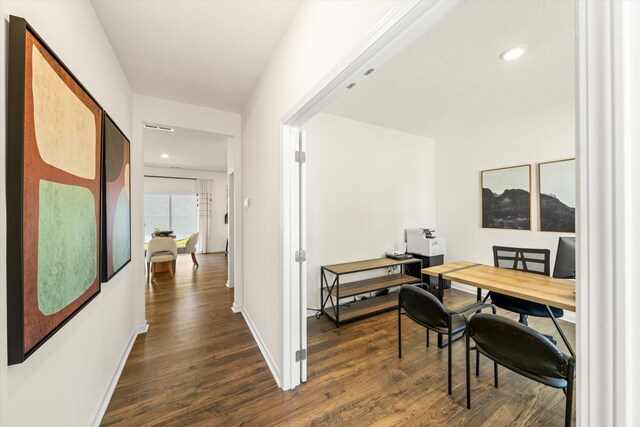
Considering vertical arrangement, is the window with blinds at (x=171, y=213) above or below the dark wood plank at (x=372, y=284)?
above

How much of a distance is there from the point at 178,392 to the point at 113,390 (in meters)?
0.48

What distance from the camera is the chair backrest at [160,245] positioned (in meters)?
4.79

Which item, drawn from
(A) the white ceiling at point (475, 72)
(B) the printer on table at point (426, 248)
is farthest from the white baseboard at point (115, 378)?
(B) the printer on table at point (426, 248)

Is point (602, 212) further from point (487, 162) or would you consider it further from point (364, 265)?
point (487, 162)

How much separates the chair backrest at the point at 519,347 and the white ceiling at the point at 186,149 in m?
3.50

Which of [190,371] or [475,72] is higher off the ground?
[475,72]

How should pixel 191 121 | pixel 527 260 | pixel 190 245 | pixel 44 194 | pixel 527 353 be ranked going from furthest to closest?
pixel 190 245
pixel 191 121
pixel 527 260
pixel 527 353
pixel 44 194

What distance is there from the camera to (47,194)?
100 centimetres

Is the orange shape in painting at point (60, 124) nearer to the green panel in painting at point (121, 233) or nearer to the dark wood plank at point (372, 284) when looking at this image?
the green panel in painting at point (121, 233)

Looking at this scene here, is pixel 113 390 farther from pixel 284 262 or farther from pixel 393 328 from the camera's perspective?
pixel 393 328

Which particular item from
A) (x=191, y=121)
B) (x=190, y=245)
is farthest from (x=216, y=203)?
(x=191, y=121)

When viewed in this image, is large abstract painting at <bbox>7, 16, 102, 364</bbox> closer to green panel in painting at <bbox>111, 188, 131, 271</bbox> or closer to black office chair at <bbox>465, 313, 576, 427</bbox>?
green panel in painting at <bbox>111, 188, 131, 271</bbox>

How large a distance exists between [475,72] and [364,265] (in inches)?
96.4

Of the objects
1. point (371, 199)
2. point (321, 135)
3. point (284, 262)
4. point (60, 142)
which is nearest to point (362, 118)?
point (321, 135)
